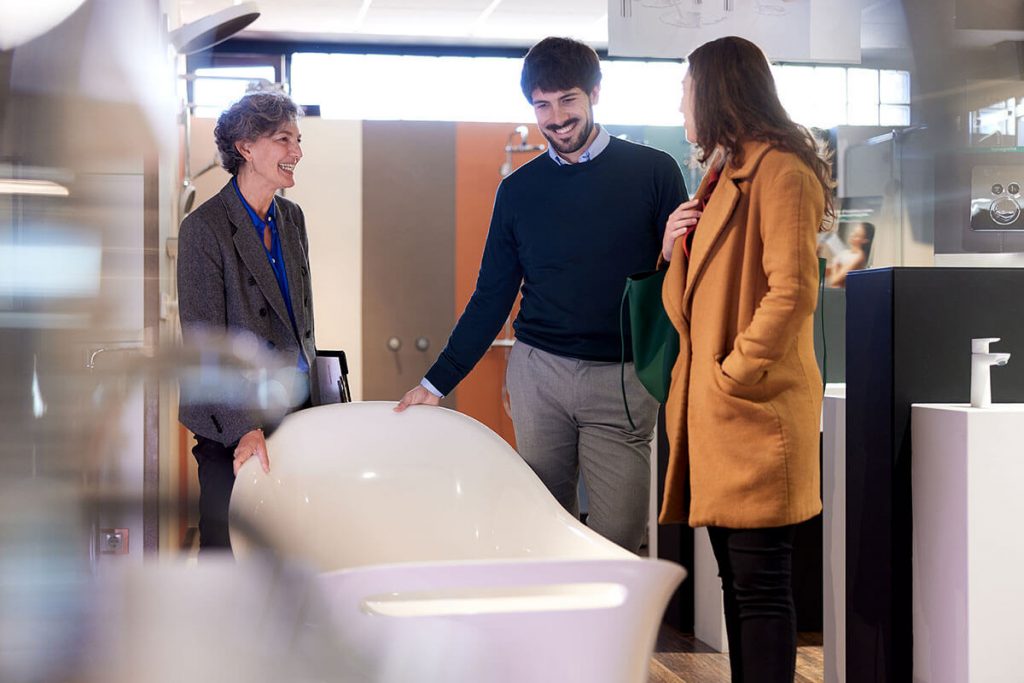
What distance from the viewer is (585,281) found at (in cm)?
192

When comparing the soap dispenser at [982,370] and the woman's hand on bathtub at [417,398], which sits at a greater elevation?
the soap dispenser at [982,370]

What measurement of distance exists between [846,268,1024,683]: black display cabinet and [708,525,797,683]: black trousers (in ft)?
1.56

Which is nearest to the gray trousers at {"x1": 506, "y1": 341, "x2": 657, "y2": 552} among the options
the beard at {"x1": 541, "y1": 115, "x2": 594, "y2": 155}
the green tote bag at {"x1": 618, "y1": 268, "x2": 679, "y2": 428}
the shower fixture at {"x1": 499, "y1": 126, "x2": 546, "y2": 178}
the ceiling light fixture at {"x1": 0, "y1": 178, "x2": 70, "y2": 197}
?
the green tote bag at {"x1": 618, "y1": 268, "x2": 679, "y2": 428}

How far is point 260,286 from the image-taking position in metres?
1.72

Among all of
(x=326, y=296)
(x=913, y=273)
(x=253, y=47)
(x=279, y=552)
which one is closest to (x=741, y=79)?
(x=913, y=273)

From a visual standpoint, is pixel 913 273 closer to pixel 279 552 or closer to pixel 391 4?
pixel 279 552

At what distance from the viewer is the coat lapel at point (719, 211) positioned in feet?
5.27

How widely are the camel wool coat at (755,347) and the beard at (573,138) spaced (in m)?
0.35

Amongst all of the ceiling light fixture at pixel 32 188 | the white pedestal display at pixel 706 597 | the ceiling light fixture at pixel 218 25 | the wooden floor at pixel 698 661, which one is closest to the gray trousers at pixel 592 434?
the wooden floor at pixel 698 661

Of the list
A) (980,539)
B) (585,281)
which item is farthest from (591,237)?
(980,539)

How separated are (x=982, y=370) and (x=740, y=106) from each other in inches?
28.6

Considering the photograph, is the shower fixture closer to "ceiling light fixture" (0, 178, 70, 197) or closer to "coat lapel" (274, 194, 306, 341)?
"coat lapel" (274, 194, 306, 341)

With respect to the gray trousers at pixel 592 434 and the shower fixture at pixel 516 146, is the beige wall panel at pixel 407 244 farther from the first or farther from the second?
the gray trousers at pixel 592 434

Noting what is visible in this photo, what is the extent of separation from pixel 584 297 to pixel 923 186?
1.70 m
